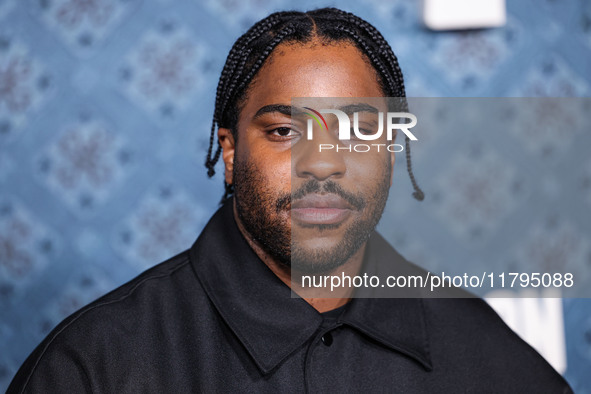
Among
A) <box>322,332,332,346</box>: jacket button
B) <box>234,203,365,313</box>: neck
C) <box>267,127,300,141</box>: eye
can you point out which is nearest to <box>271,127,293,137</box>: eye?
<box>267,127,300,141</box>: eye

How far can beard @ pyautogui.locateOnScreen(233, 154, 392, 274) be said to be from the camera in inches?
52.0

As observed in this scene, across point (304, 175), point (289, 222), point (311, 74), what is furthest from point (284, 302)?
point (311, 74)

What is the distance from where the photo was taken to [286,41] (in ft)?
4.56

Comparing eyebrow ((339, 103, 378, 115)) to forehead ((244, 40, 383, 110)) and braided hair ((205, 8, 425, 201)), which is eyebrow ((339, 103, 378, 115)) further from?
braided hair ((205, 8, 425, 201))

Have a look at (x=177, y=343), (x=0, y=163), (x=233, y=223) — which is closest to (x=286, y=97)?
(x=233, y=223)

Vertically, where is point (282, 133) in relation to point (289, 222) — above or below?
above

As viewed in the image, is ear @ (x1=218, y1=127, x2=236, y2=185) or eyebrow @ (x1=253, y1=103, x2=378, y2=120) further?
ear @ (x1=218, y1=127, x2=236, y2=185)

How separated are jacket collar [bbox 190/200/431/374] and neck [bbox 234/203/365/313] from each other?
0.04 m

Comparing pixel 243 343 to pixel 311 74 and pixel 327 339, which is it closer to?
pixel 327 339

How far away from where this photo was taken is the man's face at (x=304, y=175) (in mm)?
1310

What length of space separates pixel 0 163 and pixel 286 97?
1.29 meters

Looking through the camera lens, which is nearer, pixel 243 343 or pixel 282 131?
pixel 243 343

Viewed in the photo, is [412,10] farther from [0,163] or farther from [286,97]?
[0,163]

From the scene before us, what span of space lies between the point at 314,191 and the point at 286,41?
37cm
